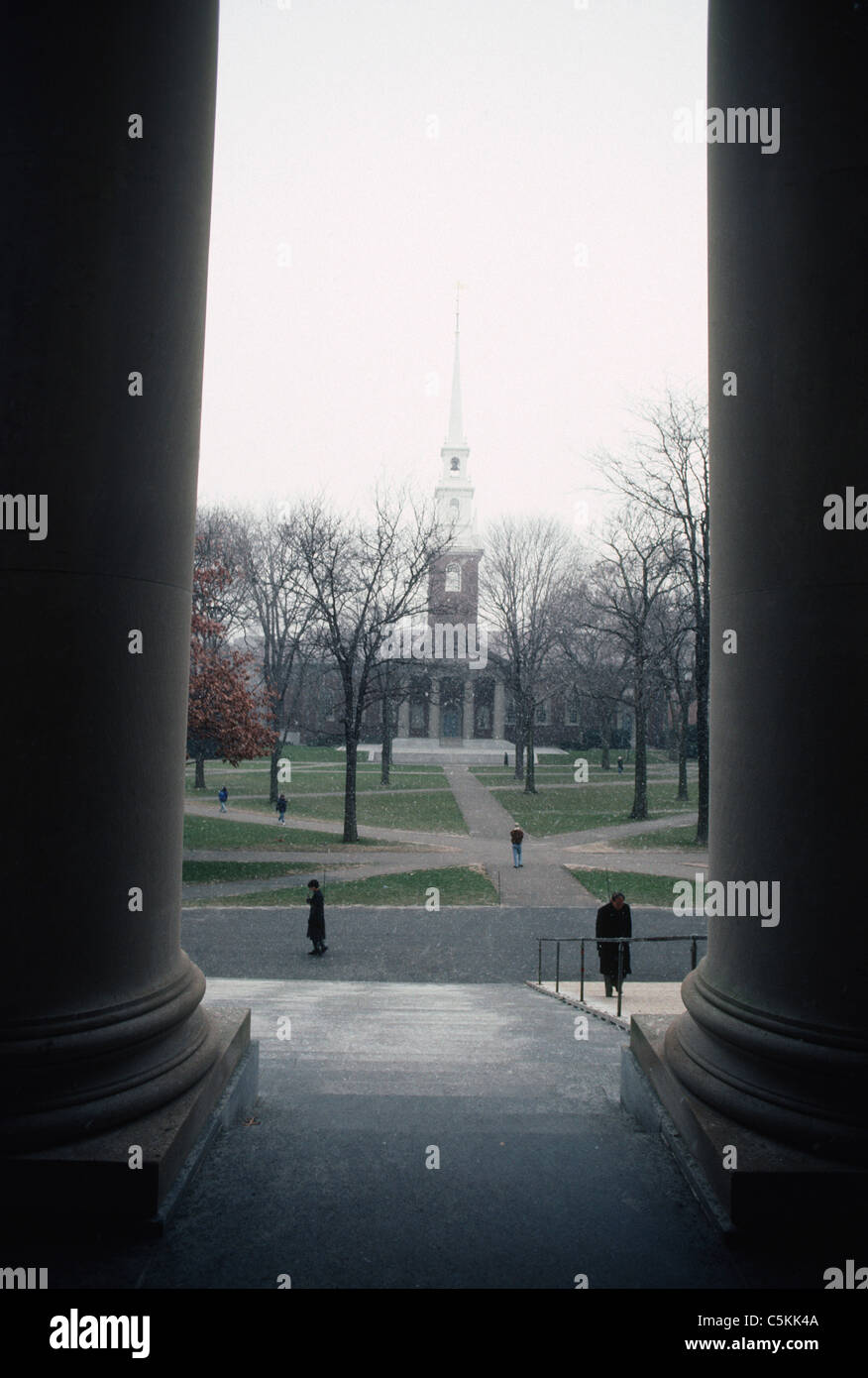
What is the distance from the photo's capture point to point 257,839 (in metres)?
28.0

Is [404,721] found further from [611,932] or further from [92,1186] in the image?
[92,1186]

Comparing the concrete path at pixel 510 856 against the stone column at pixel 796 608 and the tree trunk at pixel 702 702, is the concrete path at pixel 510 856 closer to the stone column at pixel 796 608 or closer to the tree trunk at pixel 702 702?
the tree trunk at pixel 702 702

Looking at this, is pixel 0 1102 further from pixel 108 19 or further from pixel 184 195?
pixel 108 19

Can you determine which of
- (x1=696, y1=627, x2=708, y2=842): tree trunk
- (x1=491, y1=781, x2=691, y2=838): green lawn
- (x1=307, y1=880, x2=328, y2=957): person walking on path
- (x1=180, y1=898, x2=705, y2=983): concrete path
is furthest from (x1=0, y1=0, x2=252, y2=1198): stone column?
(x1=491, y1=781, x2=691, y2=838): green lawn

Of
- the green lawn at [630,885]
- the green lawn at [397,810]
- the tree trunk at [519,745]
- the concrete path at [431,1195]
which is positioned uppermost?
the tree trunk at [519,745]

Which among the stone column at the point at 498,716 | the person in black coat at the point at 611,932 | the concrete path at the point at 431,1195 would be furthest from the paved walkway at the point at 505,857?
the stone column at the point at 498,716

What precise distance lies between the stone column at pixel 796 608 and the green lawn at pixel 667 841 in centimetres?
2401

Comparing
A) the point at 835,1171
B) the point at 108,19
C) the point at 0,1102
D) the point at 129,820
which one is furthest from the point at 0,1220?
the point at 108,19

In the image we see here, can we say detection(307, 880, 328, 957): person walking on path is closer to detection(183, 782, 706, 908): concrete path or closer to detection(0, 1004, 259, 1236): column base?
detection(183, 782, 706, 908): concrete path

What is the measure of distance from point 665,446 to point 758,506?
2638 centimetres

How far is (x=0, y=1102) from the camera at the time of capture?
3475 millimetres

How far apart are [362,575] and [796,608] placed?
95.4 ft

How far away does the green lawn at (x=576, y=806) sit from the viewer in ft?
108

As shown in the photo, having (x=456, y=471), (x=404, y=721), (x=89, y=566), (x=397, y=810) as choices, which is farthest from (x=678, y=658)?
(x=456, y=471)
